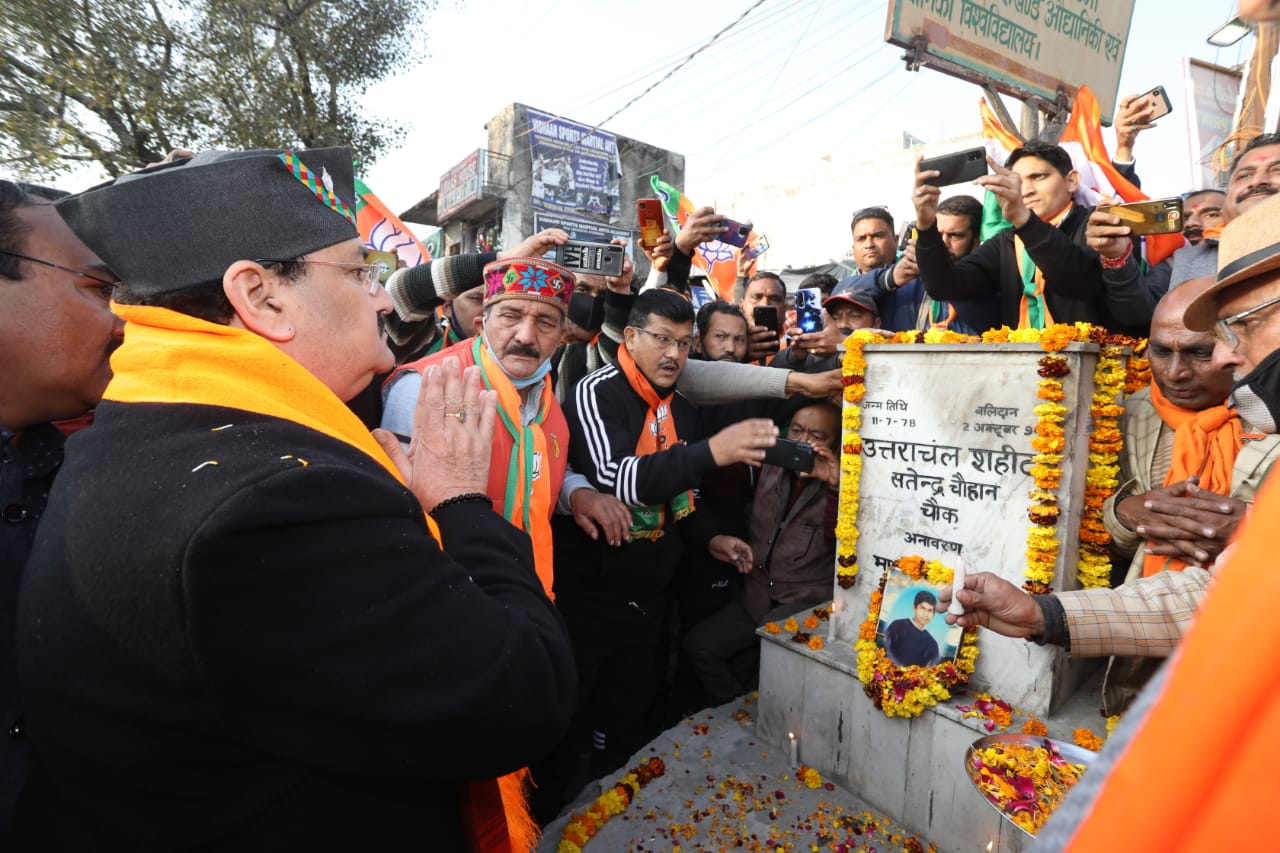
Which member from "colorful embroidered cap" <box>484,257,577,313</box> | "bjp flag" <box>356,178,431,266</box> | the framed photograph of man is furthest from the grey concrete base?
"bjp flag" <box>356,178,431,266</box>

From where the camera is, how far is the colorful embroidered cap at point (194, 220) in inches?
45.4

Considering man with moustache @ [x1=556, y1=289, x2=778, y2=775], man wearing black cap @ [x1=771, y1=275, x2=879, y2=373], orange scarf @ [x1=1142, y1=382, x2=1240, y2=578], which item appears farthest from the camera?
man wearing black cap @ [x1=771, y1=275, x2=879, y2=373]

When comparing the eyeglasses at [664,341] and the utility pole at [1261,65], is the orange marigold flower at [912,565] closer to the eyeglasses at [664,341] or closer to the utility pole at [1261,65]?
the eyeglasses at [664,341]

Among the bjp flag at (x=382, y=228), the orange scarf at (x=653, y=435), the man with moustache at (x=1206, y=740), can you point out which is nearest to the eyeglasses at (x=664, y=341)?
the orange scarf at (x=653, y=435)

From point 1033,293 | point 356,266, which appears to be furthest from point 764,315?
point 356,266

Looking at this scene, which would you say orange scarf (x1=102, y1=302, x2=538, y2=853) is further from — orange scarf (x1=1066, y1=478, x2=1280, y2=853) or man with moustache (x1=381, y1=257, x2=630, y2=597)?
man with moustache (x1=381, y1=257, x2=630, y2=597)

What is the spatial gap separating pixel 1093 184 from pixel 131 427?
5238 mm

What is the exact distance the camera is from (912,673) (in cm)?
302

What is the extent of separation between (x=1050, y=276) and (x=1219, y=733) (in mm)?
3503

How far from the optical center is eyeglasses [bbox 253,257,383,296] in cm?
122

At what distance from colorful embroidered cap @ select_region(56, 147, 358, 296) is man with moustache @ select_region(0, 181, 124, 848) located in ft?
2.24

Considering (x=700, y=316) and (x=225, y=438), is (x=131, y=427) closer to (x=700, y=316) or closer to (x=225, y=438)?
(x=225, y=438)

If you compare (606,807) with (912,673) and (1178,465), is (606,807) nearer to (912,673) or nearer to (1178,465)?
(912,673)

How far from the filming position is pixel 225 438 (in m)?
1.01
